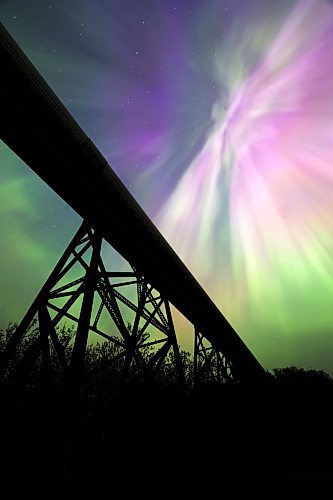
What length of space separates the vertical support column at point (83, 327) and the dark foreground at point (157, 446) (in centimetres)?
36

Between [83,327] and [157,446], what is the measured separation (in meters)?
4.28

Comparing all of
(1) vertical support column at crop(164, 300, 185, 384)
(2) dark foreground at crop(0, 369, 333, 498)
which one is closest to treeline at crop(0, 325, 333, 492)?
(2) dark foreground at crop(0, 369, 333, 498)

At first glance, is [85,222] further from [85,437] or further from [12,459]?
[85,437]

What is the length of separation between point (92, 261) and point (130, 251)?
4.10 ft

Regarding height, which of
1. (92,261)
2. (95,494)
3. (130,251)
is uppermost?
(130,251)

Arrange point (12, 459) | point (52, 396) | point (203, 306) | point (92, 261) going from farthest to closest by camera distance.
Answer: point (203, 306)
point (92, 261)
point (52, 396)
point (12, 459)

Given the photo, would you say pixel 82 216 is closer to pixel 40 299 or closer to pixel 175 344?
pixel 40 299

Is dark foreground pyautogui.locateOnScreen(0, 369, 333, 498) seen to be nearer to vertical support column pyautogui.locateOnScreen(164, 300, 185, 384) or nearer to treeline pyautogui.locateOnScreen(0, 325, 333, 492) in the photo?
treeline pyautogui.locateOnScreen(0, 325, 333, 492)

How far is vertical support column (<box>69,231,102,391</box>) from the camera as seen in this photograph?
3.78 metres

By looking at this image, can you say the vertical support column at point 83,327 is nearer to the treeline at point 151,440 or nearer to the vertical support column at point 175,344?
the treeline at point 151,440

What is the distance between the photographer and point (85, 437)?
5.34 meters

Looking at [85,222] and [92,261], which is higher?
[85,222]

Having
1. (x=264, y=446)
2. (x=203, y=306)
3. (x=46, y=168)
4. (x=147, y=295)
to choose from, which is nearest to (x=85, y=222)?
(x=46, y=168)

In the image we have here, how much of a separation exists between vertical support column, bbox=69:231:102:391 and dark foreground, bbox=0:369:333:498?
0.36 m
